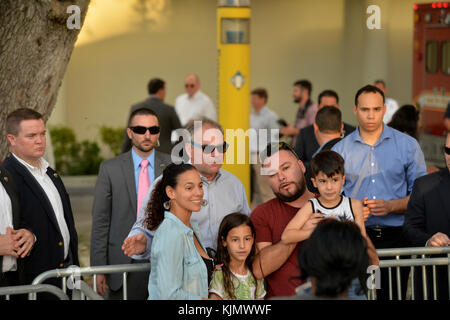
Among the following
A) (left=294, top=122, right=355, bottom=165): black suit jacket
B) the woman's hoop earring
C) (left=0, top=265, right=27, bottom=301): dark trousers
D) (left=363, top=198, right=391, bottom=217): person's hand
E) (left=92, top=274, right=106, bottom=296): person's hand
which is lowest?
(left=92, top=274, right=106, bottom=296): person's hand

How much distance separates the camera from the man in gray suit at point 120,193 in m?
6.23

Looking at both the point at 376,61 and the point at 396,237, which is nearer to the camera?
the point at 396,237

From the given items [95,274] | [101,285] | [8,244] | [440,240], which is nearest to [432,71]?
[440,240]

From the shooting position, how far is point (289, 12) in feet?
56.6

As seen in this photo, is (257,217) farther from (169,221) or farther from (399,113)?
(399,113)

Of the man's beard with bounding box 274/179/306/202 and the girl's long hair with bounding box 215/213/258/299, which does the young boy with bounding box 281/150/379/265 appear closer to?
the man's beard with bounding box 274/179/306/202

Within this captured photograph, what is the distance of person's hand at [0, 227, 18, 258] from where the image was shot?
5.16m

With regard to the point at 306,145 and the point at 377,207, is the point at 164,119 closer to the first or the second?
the point at 306,145

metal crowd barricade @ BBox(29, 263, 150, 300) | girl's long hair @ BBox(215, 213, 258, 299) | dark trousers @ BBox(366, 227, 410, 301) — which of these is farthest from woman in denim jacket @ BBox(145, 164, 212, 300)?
dark trousers @ BBox(366, 227, 410, 301)

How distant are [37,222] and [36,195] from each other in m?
0.18

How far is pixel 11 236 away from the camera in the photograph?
5195 mm

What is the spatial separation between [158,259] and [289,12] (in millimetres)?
13386

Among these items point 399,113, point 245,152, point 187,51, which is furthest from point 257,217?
point 187,51

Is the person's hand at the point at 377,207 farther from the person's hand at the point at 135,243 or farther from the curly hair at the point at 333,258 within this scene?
the curly hair at the point at 333,258
